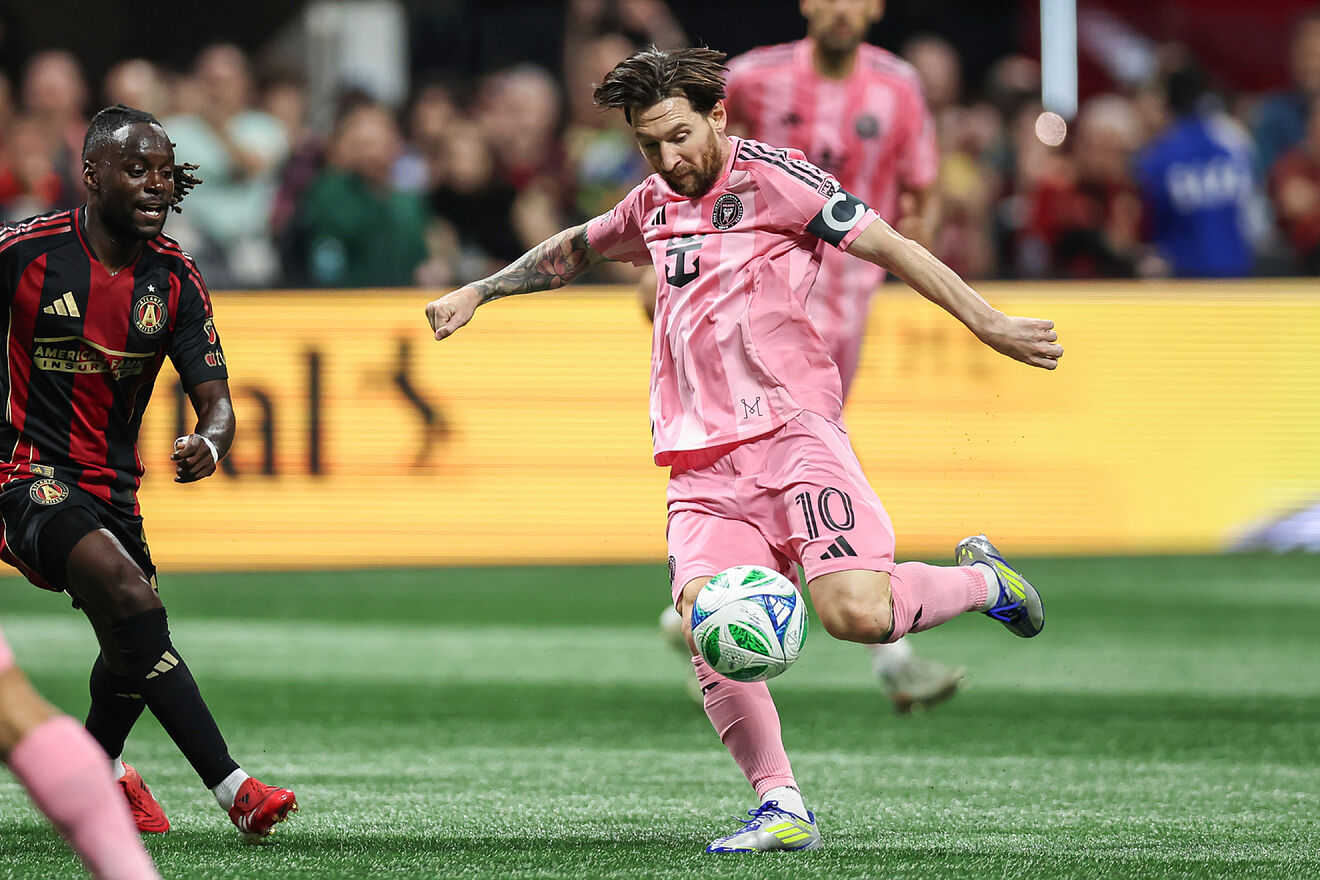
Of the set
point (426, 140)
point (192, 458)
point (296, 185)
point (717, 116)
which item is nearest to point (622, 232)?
point (717, 116)

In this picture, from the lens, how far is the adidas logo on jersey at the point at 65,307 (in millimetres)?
4973

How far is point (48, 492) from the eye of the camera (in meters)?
4.90

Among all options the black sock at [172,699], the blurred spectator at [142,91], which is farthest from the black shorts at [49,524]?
the blurred spectator at [142,91]

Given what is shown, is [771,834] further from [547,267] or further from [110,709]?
[110,709]

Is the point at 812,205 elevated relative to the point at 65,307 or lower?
elevated

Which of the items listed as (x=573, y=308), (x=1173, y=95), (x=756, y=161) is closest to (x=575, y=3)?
(x=573, y=308)

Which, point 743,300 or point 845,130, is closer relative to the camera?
point 743,300

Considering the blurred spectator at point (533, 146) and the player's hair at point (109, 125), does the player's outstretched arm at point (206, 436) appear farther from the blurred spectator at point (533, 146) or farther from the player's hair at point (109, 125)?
the blurred spectator at point (533, 146)

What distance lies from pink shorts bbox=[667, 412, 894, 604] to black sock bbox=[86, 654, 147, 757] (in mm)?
1502

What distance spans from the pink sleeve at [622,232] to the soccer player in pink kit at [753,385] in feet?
0.16

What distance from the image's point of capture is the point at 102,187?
16.1ft

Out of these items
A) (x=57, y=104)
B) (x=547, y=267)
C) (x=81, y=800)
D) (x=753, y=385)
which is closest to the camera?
(x=81, y=800)

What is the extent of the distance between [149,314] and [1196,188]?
30.0 feet

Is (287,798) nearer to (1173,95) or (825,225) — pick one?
(825,225)
